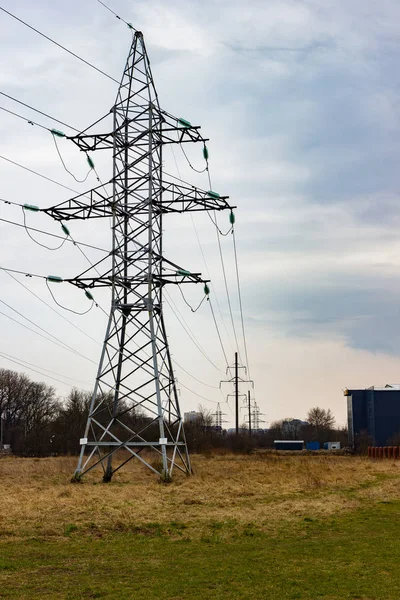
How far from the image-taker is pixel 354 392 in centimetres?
8762

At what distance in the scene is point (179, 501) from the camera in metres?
20.9

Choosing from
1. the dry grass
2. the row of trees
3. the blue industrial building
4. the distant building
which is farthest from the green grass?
the distant building

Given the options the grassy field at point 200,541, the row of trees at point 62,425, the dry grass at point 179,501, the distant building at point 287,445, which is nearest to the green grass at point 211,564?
the grassy field at point 200,541

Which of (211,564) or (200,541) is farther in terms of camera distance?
(200,541)

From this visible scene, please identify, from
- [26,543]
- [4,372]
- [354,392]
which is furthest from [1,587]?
[4,372]

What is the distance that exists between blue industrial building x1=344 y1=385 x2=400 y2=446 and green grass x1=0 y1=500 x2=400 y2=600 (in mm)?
70928

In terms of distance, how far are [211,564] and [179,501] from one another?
29.8 feet

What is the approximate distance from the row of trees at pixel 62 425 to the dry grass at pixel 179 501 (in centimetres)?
977

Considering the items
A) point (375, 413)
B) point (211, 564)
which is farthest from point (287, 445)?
point (211, 564)

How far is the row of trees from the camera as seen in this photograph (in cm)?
6588

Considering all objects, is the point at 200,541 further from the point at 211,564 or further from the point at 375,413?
the point at 375,413

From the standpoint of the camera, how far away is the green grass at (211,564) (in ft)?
32.7

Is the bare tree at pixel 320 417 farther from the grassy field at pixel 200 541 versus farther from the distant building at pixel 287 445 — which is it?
the grassy field at pixel 200 541

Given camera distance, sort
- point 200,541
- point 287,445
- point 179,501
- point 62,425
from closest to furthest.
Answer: point 200,541, point 179,501, point 62,425, point 287,445
